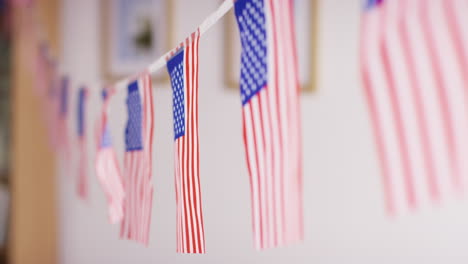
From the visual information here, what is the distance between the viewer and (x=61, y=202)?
2451mm

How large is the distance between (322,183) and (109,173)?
2.26 feet

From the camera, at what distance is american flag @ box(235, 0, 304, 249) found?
0.87 m

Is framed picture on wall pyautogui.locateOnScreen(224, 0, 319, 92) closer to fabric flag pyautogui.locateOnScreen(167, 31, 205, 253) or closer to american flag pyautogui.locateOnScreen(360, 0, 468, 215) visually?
fabric flag pyautogui.locateOnScreen(167, 31, 205, 253)

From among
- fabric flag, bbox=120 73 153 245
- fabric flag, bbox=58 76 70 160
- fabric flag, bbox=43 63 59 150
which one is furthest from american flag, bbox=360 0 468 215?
fabric flag, bbox=43 63 59 150

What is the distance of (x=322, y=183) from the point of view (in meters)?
1.72

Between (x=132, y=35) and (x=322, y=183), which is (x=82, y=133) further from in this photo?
Answer: (x=322, y=183)


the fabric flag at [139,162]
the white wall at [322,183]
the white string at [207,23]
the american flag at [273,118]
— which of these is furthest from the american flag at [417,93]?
the white wall at [322,183]

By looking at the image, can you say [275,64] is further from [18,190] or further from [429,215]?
[18,190]

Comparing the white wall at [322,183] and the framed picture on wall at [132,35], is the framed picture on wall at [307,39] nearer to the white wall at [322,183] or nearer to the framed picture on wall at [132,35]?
the white wall at [322,183]

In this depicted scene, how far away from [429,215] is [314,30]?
687 millimetres

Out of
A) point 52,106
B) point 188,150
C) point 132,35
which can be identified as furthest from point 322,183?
point 52,106

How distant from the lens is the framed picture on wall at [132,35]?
2069 mm

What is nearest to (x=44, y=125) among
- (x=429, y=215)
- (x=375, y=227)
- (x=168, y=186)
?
(x=168, y=186)

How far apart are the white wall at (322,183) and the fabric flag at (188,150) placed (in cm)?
70
